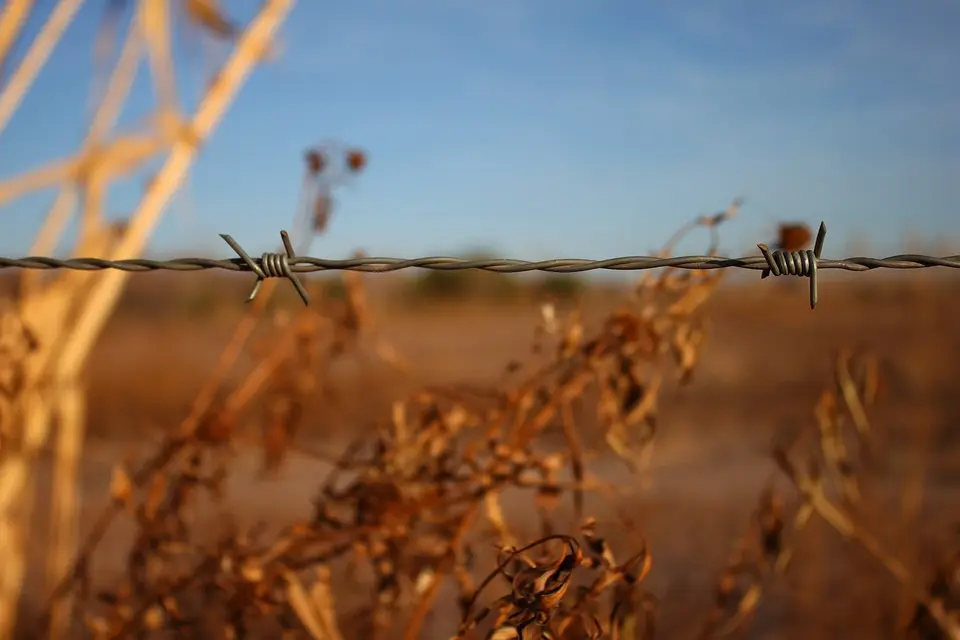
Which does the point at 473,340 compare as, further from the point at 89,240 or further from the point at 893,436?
the point at 89,240

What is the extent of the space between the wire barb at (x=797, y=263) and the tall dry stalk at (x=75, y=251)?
177 cm

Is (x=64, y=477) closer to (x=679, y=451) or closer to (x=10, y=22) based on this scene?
(x=10, y=22)

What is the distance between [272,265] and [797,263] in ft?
2.74

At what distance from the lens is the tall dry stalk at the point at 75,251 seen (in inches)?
81.6

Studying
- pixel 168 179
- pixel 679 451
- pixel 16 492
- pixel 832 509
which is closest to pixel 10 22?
pixel 168 179

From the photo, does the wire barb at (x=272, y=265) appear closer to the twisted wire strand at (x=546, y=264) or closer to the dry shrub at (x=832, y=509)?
the twisted wire strand at (x=546, y=264)

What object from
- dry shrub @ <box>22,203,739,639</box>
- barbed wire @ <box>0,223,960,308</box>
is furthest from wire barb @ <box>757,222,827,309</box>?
dry shrub @ <box>22,203,739,639</box>

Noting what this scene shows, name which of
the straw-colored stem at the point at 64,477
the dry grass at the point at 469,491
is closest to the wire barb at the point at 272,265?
the dry grass at the point at 469,491

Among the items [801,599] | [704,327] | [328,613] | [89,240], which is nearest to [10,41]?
[89,240]

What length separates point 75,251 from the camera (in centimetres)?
244

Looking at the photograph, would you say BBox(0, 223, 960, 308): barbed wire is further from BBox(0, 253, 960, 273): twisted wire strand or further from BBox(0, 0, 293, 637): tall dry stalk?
BBox(0, 0, 293, 637): tall dry stalk

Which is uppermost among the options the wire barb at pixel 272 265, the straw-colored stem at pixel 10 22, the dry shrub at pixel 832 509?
the straw-colored stem at pixel 10 22

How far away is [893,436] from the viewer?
774 cm

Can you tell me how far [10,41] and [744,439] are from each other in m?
7.67
